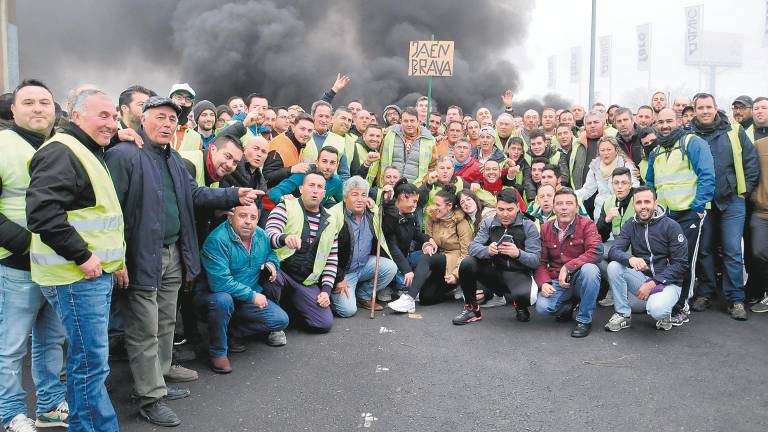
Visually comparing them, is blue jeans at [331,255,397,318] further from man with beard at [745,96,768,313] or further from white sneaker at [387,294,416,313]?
man with beard at [745,96,768,313]

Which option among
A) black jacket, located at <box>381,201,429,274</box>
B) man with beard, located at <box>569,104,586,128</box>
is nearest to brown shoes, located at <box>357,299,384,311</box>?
black jacket, located at <box>381,201,429,274</box>

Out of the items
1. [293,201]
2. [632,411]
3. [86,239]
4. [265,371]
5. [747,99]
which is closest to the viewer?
[86,239]

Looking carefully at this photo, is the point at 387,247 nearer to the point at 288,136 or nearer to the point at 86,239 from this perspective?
the point at 288,136

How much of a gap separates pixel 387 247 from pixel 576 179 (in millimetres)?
2604

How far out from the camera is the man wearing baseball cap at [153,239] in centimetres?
309

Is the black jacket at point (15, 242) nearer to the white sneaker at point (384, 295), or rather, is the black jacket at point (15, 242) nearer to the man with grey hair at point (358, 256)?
the man with grey hair at point (358, 256)

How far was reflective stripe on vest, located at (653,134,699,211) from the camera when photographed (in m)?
5.30

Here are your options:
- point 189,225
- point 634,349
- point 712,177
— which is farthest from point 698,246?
point 189,225

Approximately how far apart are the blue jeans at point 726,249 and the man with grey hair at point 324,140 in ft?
12.3

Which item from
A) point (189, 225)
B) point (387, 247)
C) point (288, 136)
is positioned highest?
point (288, 136)

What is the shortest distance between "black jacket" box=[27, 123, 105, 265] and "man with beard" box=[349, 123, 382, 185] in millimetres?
A: 3944

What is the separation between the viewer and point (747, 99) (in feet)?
19.6

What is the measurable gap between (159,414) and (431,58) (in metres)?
6.80

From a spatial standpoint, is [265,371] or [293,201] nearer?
[265,371]
